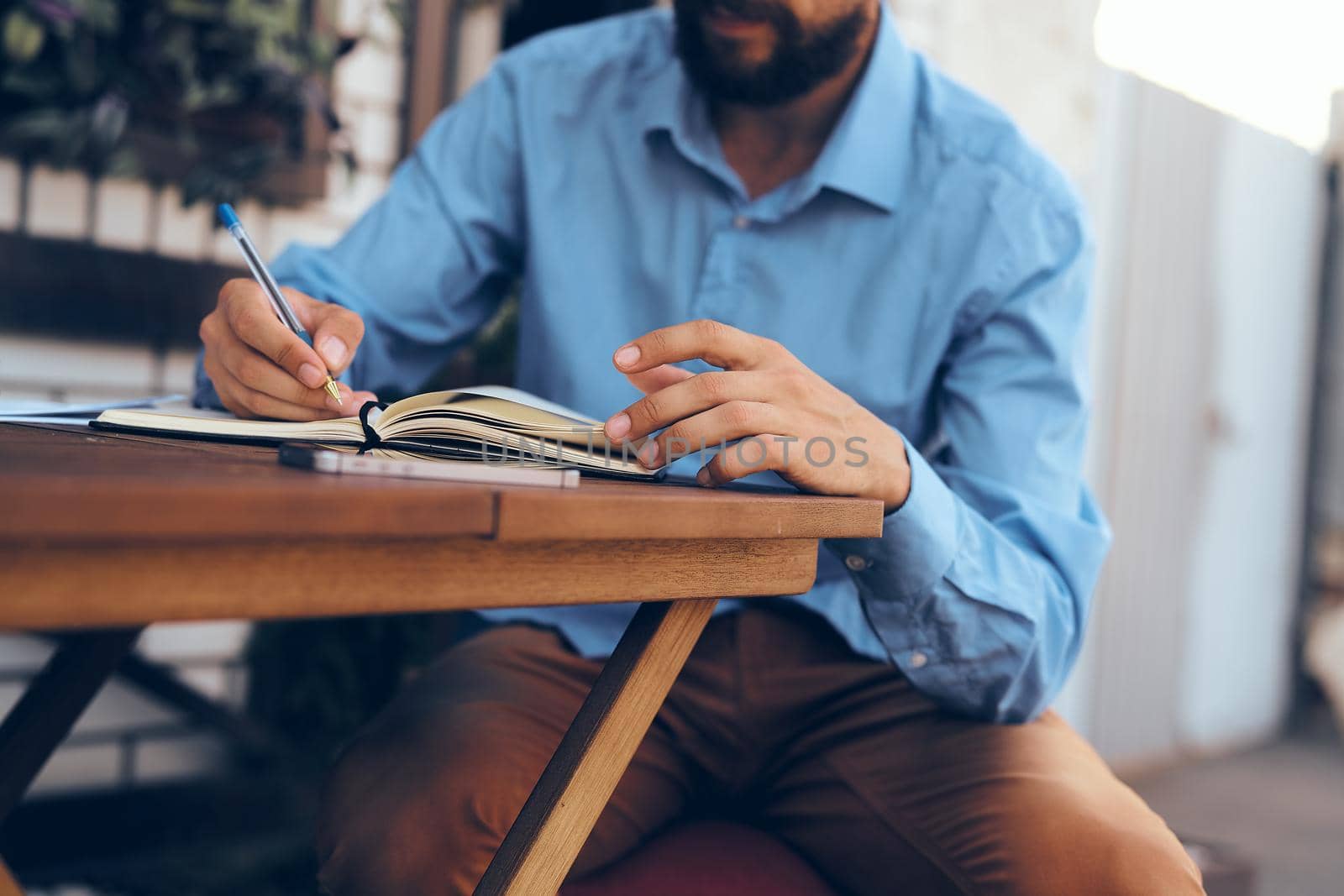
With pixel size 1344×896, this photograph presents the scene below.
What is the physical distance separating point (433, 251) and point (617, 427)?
839mm

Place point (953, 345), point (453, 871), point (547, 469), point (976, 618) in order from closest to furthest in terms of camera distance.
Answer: point (547, 469), point (453, 871), point (976, 618), point (953, 345)

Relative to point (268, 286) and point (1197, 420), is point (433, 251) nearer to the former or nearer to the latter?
point (268, 286)

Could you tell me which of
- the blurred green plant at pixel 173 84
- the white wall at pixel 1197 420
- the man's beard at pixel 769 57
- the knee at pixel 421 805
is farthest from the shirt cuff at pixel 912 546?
the white wall at pixel 1197 420

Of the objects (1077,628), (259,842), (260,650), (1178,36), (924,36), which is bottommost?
(259,842)

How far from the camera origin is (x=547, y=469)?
774mm

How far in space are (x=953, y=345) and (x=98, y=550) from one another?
114 centimetres

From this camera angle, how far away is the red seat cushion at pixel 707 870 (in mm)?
1093

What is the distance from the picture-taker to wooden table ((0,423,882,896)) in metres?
0.51

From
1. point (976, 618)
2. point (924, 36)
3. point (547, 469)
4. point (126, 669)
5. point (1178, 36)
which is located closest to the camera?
point (547, 469)

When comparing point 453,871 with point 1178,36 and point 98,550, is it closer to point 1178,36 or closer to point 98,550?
point 98,550

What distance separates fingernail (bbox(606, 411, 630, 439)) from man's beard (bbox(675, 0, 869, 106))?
2.71 ft

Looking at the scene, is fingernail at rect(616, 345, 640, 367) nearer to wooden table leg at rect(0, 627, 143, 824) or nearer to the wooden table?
the wooden table

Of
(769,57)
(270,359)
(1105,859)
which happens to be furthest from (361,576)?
(769,57)

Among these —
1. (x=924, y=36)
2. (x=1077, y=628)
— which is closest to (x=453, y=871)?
(x=1077, y=628)
